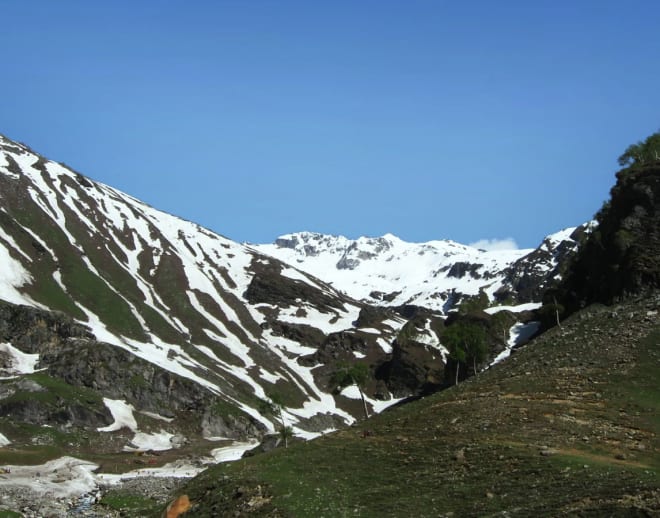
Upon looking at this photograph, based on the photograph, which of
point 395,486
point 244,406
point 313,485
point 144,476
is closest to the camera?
point 395,486

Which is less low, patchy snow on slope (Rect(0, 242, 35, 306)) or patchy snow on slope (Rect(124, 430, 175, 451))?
patchy snow on slope (Rect(0, 242, 35, 306))

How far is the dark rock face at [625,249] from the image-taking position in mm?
77381

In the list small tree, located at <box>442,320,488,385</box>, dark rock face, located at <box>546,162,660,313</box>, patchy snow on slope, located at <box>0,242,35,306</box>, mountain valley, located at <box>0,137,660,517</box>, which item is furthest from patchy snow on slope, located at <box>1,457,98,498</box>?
patchy snow on slope, located at <box>0,242,35,306</box>

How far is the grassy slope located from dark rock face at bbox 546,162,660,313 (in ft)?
73.6

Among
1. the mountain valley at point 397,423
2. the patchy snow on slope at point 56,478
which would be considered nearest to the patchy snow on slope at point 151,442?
the mountain valley at point 397,423

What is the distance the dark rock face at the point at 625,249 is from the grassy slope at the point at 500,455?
22.4 metres

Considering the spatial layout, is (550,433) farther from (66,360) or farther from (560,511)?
(66,360)

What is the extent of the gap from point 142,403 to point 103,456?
39879 mm

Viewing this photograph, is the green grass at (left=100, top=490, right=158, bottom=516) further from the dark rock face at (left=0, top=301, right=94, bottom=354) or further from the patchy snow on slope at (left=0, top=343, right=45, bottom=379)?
the dark rock face at (left=0, top=301, right=94, bottom=354)

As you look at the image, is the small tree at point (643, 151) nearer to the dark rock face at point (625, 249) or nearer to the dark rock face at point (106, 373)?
the dark rock face at point (625, 249)

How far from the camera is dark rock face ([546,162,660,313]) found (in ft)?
254

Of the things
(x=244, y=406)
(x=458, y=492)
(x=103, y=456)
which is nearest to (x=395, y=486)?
(x=458, y=492)

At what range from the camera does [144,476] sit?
289ft

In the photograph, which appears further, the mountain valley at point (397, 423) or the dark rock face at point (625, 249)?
the dark rock face at point (625, 249)
